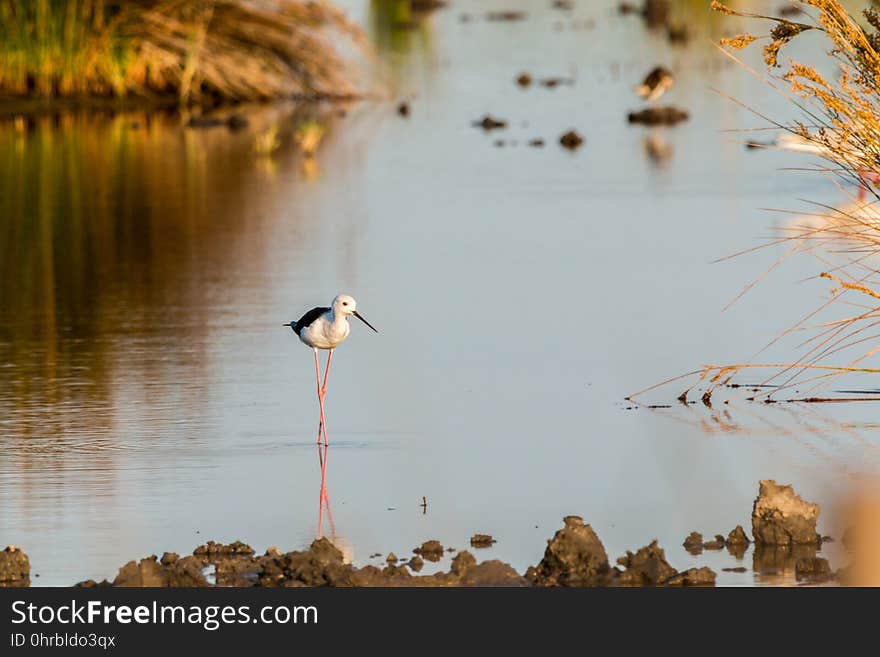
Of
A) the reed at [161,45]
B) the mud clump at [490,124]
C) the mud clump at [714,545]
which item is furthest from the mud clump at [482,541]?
the reed at [161,45]

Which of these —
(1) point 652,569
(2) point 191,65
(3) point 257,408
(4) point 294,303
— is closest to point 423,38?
(2) point 191,65

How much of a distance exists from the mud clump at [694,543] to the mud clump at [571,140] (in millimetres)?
16321

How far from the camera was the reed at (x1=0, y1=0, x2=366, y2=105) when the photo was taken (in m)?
26.9

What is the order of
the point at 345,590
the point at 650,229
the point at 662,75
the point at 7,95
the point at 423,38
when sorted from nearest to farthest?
the point at 345,590, the point at 650,229, the point at 662,75, the point at 7,95, the point at 423,38

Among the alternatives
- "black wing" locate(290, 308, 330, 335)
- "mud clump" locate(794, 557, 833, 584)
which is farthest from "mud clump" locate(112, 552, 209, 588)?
"black wing" locate(290, 308, 330, 335)

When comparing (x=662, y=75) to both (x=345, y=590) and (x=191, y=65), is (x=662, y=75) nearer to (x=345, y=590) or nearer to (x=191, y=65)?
(x=191, y=65)

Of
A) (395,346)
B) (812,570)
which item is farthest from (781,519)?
(395,346)

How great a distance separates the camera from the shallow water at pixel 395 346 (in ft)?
25.0

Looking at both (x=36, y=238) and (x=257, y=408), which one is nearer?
(x=257, y=408)

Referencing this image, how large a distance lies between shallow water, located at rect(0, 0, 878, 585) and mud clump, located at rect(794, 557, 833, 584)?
140 mm

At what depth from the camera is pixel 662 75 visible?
25.8 m

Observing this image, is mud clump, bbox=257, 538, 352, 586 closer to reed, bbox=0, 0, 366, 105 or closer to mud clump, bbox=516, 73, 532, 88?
reed, bbox=0, 0, 366, 105

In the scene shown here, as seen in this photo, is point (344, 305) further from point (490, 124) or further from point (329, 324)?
point (490, 124)

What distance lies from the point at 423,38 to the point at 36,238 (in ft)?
97.0
